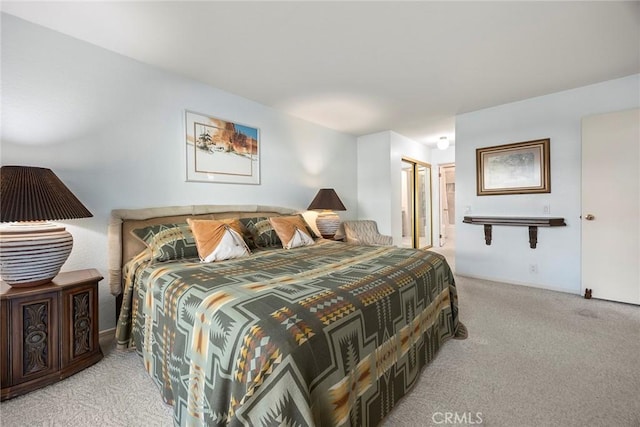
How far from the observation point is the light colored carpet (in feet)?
4.42

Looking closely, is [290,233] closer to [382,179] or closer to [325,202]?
[325,202]

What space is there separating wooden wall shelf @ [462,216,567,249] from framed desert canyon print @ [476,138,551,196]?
1.16 ft

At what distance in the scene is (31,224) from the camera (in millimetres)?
1681

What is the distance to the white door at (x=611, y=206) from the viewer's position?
2.72 m

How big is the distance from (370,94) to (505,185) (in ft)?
7.24

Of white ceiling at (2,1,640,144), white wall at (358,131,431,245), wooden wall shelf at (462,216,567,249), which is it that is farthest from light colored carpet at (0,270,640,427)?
white wall at (358,131,431,245)

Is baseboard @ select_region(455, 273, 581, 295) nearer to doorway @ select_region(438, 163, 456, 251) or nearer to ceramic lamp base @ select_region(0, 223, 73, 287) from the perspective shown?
doorway @ select_region(438, 163, 456, 251)

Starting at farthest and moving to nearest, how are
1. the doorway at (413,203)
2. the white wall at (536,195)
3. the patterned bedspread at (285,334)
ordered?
the doorway at (413,203)
the white wall at (536,195)
the patterned bedspread at (285,334)

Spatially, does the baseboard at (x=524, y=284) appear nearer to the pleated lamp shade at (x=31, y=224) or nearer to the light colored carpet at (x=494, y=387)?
the light colored carpet at (x=494, y=387)

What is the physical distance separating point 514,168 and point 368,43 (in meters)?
2.67

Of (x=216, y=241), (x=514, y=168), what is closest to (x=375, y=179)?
(x=514, y=168)

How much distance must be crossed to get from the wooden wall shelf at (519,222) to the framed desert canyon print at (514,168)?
1.16 feet

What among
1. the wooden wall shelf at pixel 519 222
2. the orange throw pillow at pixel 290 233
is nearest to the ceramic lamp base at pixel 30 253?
the orange throw pillow at pixel 290 233

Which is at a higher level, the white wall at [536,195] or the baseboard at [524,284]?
the white wall at [536,195]
